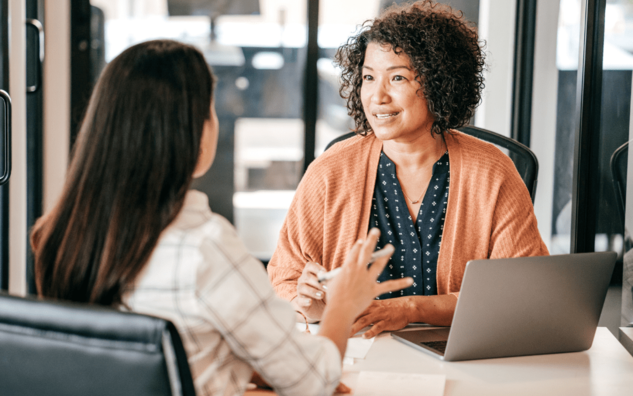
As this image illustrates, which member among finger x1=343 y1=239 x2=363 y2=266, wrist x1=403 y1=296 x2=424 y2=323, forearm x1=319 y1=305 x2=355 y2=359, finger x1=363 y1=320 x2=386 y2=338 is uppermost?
finger x1=343 y1=239 x2=363 y2=266

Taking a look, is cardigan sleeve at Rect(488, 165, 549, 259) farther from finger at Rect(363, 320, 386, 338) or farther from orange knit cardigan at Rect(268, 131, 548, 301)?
finger at Rect(363, 320, 386, 338)

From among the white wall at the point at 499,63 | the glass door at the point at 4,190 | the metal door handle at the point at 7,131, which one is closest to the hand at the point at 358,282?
the metal door handle at the point at 7,131

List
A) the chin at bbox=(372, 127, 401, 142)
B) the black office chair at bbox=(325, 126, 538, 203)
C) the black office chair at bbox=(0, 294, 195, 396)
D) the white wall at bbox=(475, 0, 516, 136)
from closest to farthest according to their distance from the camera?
the black office chair at bbox=(0, 294, 195, 396) → the chin at bbox=(372, 127, 401, 142) → the black office chair at bbox=(325, 126, 538, 203) → the white wall at bbox=(475, 0, 516, 136)

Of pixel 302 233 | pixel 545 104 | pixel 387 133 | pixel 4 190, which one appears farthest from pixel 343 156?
pixel 545 104

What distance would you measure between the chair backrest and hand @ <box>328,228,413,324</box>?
1168 mm

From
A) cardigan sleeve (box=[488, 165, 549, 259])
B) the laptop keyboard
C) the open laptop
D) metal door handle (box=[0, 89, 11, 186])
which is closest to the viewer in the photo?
the open laptop

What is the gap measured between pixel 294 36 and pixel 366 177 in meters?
2.12

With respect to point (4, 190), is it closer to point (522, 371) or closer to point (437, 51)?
point (437, 51)

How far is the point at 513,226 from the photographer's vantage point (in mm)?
1472

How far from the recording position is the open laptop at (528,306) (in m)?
1.04

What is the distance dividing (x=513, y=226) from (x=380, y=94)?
47 cm

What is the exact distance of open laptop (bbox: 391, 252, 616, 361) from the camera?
3.42ft

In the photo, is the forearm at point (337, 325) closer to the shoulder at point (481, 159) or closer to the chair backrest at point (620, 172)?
the shoulder at point (481, 159)

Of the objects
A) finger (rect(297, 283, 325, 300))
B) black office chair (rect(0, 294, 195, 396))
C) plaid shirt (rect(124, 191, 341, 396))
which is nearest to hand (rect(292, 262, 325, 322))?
finger (rect(297, 283, 325, 300))
